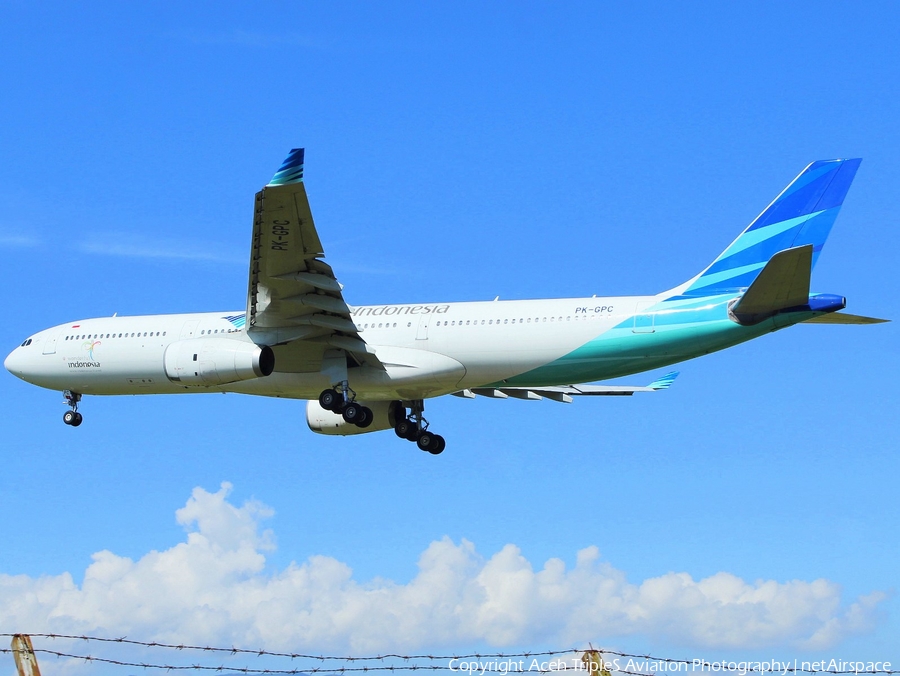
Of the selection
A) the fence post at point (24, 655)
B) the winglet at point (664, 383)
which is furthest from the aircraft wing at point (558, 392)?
the fence post at point (24, 655)

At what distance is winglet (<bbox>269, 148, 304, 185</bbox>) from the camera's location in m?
24.7

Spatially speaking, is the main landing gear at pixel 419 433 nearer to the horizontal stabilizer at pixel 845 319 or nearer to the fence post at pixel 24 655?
the horizontal stabilizer at pixel 845 319

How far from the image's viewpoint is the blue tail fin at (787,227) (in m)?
26.1

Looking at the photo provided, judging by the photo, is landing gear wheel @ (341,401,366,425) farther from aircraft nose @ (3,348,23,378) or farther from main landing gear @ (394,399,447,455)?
aircraft nose @ (3,348,23,378)

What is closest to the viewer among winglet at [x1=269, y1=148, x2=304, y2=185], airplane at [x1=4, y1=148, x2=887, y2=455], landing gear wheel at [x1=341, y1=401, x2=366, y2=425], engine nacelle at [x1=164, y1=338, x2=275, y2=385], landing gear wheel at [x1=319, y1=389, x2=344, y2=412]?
winglet at [x1=269, y1=148, x2=304, y2=185]

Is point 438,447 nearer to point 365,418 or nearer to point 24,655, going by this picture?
point 365,418

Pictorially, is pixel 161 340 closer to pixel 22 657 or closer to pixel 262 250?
pixel 262 250

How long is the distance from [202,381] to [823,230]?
48.1 feet

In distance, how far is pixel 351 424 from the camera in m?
32.3

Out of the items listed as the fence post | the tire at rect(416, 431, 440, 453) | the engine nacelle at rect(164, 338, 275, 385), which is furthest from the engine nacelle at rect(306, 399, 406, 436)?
the fence post

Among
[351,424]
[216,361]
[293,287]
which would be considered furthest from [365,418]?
[293,287]

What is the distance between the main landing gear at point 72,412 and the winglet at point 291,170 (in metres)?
11.9

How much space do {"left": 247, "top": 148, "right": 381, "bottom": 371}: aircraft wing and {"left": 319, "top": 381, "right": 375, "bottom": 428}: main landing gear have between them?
0.79 m

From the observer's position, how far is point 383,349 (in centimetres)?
2984
